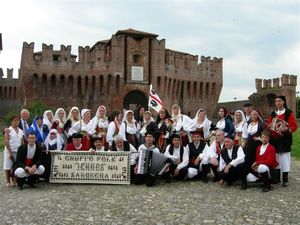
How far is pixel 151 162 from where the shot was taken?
931 centimetres

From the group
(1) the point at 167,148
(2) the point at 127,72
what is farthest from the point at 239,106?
(1) the point at 167,148

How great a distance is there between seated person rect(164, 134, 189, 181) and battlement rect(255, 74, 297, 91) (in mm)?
36428

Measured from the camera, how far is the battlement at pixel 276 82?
1718 inches

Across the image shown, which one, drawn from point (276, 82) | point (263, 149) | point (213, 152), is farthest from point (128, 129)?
point (276, 82)

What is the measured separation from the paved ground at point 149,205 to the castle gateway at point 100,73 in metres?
28.7

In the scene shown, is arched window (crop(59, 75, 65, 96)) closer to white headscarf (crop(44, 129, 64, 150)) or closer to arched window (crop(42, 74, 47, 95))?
arched window (crop(42, 74, 47, 95))

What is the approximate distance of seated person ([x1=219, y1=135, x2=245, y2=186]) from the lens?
29.0ft

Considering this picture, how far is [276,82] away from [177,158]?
37.8 m

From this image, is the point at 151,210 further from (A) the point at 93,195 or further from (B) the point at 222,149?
(B) the point at 222,149

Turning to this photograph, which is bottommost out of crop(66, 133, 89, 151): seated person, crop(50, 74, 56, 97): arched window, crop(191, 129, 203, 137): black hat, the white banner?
the white banner

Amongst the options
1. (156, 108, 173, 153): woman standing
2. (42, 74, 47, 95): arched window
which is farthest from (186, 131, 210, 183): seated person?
(42, 74, 47, 95): arched window

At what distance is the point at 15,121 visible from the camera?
930 centimetres

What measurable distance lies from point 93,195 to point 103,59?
99.9ft

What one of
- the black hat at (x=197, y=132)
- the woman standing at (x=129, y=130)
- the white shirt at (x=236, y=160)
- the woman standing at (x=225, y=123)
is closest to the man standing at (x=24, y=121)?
the woman standing at (x=129, y=130)
